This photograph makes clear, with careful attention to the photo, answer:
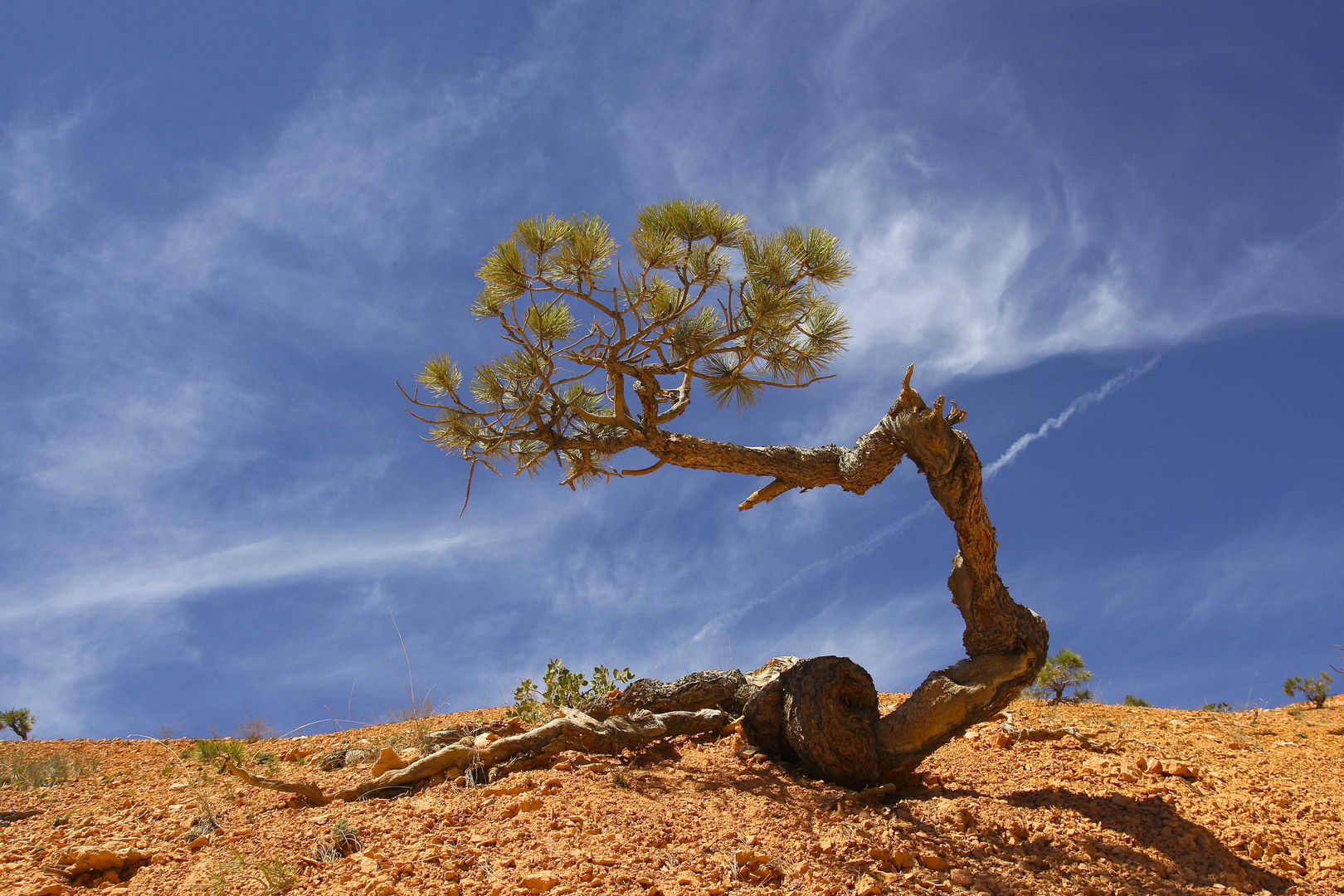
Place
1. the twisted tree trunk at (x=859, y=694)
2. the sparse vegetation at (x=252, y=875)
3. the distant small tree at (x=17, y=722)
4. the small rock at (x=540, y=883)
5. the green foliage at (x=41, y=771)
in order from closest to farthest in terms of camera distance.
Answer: the small rock at (x=540, y=883)
the sparse vegetation at (x=252, y=875)
the twisted tree trunk at (x=859, y=694)
the green foliage at (x=41, y=771)
the distant small tree at (x=17, y=722)

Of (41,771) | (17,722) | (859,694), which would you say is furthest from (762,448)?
(17,722)

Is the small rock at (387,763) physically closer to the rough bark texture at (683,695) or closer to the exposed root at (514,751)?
the exposed root at (514,751)

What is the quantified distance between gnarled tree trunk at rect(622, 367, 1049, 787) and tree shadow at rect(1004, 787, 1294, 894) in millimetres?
746

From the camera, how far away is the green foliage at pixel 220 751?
284 inches

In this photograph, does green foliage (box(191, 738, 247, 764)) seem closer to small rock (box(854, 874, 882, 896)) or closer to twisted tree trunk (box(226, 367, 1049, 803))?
twisted tree trunk (box(226, 367, 1049, 803))

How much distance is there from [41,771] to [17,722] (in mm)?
5393

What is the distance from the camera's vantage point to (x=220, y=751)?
765 centimetres

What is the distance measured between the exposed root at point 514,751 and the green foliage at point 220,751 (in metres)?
0.53

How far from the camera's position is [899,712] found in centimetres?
621

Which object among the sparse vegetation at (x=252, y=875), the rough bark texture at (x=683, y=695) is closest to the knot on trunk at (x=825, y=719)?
the rough bark texture at (x=683, y=695)

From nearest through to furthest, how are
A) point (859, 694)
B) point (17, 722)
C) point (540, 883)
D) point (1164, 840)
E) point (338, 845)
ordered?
point (540, 883) → point (338, 845) → point (1164, 840) → point (859, 694) → point (17, 722)

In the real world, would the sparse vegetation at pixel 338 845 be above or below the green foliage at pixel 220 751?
below

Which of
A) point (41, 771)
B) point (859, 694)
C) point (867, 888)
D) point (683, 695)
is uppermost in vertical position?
point (683, 695)

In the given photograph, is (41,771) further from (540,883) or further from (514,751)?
(540,883)
